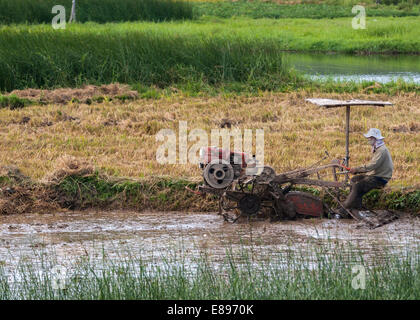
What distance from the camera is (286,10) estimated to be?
4212 centimetres

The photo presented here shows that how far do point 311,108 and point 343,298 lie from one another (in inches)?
366

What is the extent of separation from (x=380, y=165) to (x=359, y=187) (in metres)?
0.43

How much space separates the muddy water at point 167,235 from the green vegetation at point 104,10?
2222cm

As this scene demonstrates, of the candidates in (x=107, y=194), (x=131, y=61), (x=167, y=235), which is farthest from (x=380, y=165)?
(x=131, y=61)

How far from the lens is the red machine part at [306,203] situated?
31.5 ft

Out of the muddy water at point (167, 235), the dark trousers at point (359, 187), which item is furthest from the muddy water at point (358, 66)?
the muddy water at point (167, 235)

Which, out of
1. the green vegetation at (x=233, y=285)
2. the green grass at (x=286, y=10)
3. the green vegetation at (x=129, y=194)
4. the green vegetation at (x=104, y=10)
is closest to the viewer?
the green vegetation at (x=233, y=285)

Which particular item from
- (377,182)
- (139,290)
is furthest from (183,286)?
(377,182)

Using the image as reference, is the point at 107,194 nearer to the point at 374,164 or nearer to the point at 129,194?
the point at 129,194

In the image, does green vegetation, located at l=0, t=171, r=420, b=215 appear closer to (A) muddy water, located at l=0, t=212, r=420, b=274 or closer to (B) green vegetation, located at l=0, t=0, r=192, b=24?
(A) muddy water, located at l=0, t=212, r=420, b=274

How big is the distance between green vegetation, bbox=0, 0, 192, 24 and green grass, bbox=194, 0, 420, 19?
2.47 meters

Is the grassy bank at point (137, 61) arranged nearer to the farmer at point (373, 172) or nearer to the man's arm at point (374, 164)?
the farmer at point (373, 172)

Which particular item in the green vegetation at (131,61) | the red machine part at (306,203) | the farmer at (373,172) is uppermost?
the green vegetation at (131,61)
